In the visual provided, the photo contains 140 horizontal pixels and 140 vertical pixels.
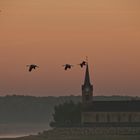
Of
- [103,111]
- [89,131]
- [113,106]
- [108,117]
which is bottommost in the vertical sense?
[89,131]

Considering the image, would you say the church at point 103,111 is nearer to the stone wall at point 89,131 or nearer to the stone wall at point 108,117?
the stone wall at point 108,117

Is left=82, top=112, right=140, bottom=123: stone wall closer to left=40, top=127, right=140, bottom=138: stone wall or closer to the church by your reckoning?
the church

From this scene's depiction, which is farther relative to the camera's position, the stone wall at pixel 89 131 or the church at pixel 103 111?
the church at pixel 103 111

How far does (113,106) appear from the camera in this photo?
645 feet

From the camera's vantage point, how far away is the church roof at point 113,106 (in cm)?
19588

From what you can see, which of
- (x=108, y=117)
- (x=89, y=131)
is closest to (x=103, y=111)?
(x=108, y=117)

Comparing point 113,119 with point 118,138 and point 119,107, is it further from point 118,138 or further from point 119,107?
point 118,138

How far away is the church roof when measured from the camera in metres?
196

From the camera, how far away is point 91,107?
195750mm

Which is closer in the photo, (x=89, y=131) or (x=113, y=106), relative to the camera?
(x=89, y=131)

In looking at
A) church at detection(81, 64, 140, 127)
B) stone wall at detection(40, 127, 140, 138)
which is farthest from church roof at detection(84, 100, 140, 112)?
stone wall at detection(40, 127, 140, 138)

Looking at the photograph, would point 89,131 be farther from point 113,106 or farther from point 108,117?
point 113,106

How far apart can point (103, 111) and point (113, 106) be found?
1.98m

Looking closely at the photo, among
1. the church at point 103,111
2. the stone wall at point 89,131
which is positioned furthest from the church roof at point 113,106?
the stone wall at point 89,131
